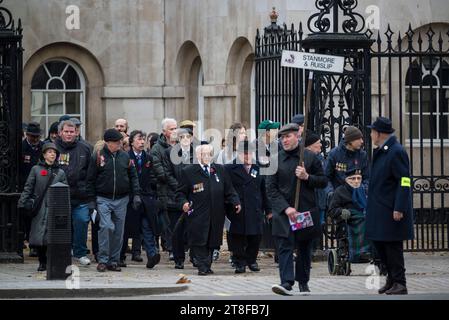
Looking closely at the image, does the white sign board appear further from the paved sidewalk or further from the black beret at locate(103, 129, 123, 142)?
the black beret at locate(103, 129, 123, 142)

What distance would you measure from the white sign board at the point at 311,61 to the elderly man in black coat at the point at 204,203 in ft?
6.25

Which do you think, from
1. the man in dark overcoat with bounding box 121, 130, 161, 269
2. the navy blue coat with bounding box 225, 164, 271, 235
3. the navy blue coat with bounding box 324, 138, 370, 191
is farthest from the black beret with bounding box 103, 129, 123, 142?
the navy blue coat with bounding box 324, 138, 370, 191

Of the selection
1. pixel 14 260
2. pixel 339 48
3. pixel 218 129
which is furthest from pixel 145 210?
pixel 218 129

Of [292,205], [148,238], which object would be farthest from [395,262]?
[148,238]

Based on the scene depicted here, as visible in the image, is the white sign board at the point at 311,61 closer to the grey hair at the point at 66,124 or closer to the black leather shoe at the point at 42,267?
the grey hair at the point at 66,124

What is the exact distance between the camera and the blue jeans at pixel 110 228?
1902cm

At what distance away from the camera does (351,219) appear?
58.4ft

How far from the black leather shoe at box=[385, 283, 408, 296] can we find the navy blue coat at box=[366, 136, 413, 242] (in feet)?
1.68

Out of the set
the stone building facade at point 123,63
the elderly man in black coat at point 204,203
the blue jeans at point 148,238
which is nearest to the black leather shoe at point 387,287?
the elderly man in black coat at point 204,203

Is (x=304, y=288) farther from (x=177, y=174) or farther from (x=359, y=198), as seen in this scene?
(x=177, y=174)

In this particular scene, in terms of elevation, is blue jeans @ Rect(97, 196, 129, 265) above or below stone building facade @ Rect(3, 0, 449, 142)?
below

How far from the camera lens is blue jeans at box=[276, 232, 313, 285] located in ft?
52.2

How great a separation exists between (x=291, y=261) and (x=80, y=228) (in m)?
4.84
